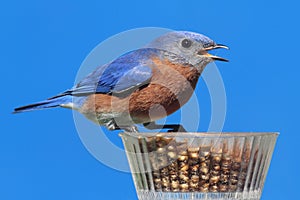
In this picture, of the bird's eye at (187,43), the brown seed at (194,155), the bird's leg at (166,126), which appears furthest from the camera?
the bird's eye at (187,43)

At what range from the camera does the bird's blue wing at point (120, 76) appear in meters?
4.93

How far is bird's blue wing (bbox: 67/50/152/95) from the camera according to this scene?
16.2 feet

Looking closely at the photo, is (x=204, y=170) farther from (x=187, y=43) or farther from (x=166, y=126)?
(x=187, y=43)

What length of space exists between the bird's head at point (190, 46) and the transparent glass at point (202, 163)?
1.21 meters

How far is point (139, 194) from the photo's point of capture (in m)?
3.78

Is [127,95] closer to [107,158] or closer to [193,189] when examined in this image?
[107,158]

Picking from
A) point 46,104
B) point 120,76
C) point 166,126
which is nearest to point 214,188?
point 166,126

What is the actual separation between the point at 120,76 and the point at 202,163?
6.25 feet

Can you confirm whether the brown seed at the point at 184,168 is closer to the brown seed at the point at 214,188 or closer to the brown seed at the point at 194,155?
the brown seed at the point at 194,155

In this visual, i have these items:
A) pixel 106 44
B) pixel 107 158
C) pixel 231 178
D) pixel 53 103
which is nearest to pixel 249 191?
pixel 231 178

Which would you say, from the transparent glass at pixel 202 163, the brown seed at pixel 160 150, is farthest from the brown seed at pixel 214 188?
the brown seed at pixel 160 150

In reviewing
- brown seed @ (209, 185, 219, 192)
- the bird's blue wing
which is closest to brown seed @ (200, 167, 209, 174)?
brown seed @ (209, 185, 219, 192)

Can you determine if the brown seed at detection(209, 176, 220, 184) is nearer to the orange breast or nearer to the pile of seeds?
the pile of seeds

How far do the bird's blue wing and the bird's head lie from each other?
213mm
